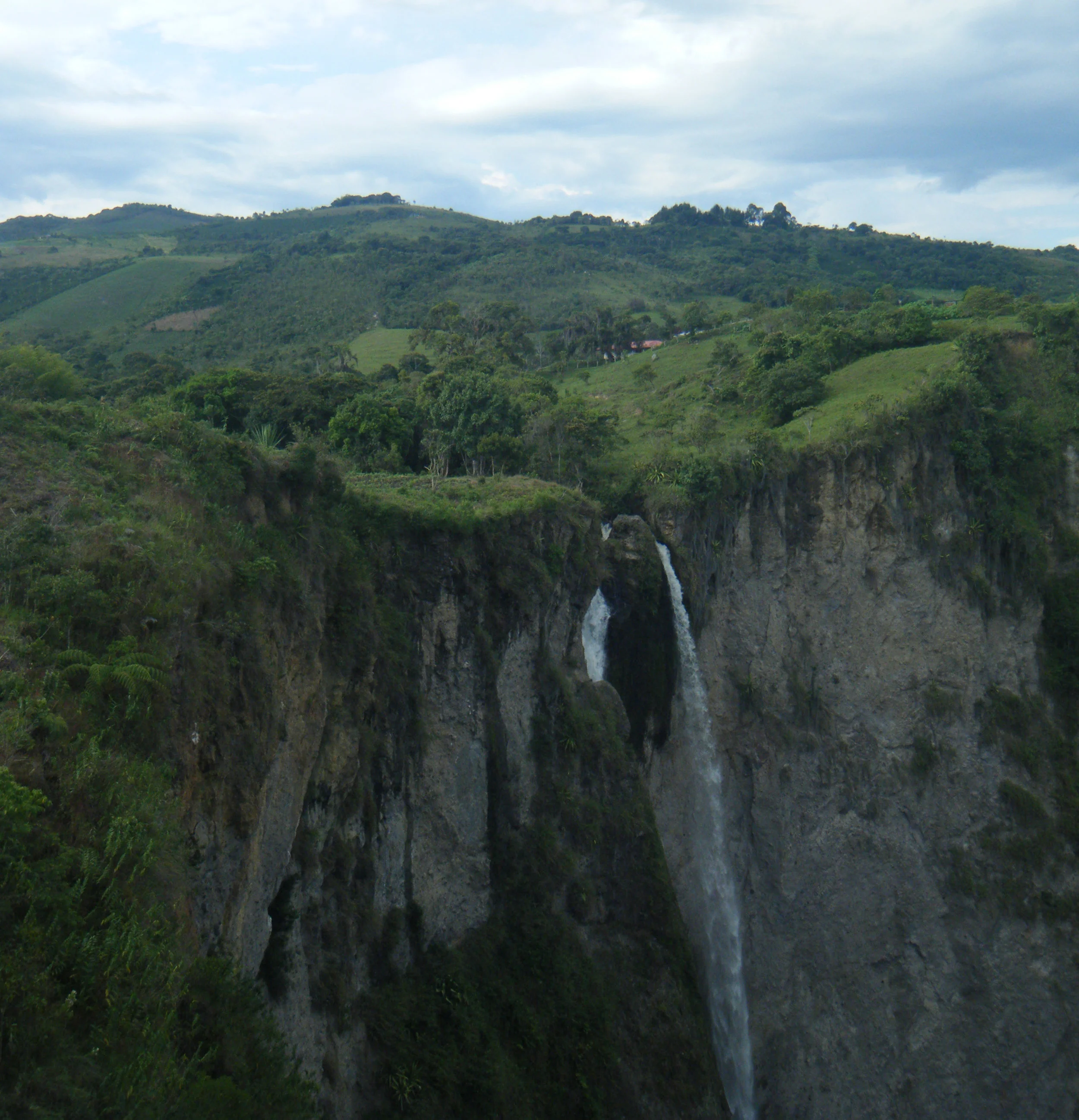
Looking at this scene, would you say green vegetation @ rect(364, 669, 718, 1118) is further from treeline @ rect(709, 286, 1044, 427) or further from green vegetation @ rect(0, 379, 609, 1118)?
treeline @ rect(709, 286, 1044, 427)

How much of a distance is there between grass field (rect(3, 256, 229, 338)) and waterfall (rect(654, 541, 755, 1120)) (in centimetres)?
4820

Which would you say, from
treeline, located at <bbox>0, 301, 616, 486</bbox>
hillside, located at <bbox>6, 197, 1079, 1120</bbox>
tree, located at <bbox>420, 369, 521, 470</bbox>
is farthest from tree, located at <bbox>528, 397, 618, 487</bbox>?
tree, located at <bbox>420, 369, 521, 470</bbox>

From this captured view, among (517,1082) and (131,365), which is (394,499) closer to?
(517,1082)

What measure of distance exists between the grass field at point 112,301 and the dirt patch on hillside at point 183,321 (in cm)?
136

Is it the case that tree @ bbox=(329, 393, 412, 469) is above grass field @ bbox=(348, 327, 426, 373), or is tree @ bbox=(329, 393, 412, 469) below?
below

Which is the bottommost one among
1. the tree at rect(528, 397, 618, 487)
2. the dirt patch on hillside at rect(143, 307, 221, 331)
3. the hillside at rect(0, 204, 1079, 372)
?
the tree at rect(528, 397, 618, 487)

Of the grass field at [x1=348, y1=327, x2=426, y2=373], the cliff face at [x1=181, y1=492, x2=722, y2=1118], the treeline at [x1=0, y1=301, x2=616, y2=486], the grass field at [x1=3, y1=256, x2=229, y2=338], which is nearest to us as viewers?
the cliff face at [x1=181, y1=492, x2=722, y2=1118]

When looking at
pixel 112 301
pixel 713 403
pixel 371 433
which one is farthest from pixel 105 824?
pixel 112 301

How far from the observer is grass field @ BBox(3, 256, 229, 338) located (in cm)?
5966

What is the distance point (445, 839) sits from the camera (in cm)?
1839

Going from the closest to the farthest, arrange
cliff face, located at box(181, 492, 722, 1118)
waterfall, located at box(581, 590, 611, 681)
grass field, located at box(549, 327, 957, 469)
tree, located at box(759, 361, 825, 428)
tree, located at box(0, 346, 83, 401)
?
cliff face, located at box(181, 492, 722, 1118) → tree, located at box(0, 346, 83, 401) → waterfall, located at box(581, 590, 611, 681) → grass field, located at box(549, 327, 957, 469) → tree, located at box(759, 361, 825, 428)

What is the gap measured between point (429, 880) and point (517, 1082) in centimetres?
439

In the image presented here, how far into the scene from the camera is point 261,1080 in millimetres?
8766

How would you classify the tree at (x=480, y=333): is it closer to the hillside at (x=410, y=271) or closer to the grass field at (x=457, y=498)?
the hillside at (x=410, y=271)
